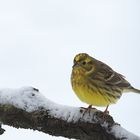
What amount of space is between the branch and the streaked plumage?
1.23 m

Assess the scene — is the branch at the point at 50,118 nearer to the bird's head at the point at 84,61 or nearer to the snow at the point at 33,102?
the snow at the point at 33,102

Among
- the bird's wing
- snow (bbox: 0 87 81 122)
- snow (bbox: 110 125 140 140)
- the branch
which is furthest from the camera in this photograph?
the bird's wing

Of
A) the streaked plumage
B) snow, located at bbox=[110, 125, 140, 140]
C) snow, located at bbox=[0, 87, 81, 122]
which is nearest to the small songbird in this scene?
the streaked plumage

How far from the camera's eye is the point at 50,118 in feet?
11.5

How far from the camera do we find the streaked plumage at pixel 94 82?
194 inches

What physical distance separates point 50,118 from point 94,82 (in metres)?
1.77

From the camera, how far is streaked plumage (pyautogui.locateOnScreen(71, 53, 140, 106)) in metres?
4.93

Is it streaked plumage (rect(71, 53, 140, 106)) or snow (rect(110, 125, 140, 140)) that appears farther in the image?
streaked plumage (rect(71, 53, 140, 106))

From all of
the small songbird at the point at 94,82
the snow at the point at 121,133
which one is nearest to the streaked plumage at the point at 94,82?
the small songbird at the point at 94,82

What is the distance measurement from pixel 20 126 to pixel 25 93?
1.06ft

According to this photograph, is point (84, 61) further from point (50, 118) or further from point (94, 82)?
point (50, 118)

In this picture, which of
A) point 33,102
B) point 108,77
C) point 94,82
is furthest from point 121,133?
point 108,77

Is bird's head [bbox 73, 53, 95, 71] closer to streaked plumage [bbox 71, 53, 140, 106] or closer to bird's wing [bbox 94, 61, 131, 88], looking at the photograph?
streaked plumage [bbox 71, 53, 140, 106]

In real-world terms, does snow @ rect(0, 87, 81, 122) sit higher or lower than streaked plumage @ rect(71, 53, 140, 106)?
lower
